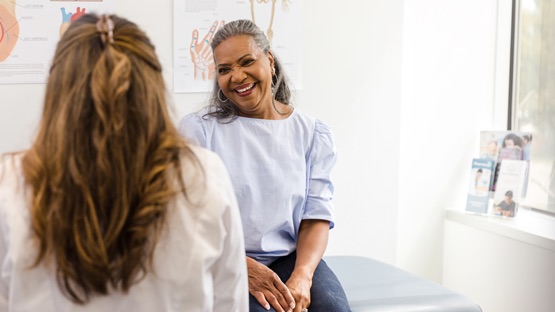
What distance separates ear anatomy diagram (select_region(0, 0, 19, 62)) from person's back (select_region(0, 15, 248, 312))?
5.82 feet

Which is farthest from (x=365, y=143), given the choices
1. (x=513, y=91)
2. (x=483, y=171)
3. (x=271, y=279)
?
(x=271, y=279)

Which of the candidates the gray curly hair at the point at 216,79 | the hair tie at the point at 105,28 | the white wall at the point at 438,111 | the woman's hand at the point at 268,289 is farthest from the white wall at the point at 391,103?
the hair tie at the point at 105,28

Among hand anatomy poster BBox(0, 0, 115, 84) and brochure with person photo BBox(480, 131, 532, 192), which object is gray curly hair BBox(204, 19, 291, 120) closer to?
hand anatomy poster BBox(0, 0, 115, 84)

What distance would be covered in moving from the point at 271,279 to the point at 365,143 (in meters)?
1.38

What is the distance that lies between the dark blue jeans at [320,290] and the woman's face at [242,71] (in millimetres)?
522

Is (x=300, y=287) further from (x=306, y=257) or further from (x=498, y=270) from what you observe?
(x=498, y=270)

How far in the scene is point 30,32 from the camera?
113 inches

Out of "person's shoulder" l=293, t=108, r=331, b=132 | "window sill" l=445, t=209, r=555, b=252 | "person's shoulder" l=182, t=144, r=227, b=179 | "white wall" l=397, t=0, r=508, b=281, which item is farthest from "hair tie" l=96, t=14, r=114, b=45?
"white wall" l=397, t=0, r=508, b=281

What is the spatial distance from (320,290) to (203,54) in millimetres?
1322

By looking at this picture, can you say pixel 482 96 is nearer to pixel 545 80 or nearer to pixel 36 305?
pixel 545 80

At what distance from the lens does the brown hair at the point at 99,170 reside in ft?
3.86

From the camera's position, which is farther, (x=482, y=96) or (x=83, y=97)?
(x=482, y=96)

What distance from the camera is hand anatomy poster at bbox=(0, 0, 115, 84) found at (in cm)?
285

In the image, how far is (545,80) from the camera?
11.7 feet
